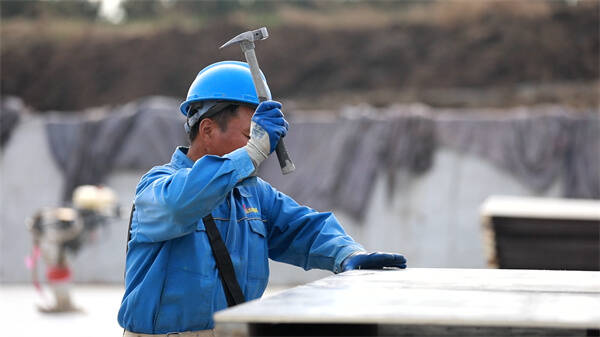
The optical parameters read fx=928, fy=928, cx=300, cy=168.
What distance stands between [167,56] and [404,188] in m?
16.9

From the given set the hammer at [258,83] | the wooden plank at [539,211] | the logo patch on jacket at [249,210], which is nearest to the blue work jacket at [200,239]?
the logo patch on jacket at [249,210]

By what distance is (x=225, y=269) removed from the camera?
129 inches

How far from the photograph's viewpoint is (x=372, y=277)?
305 centimetres

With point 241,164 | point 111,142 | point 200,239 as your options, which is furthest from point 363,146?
point 241,164

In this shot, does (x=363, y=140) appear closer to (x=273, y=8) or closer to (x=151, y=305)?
(x=151, y=305)

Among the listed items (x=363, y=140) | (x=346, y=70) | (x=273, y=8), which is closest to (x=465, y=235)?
(x=363, y=140)

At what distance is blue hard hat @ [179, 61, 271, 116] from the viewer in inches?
139

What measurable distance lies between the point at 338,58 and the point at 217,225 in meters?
26.1

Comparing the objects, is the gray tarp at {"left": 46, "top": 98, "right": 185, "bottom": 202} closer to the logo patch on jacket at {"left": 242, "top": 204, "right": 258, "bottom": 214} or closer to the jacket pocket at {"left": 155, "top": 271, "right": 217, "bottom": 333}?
the logo patch on jacket at {"left": 242, "top": 204, "right": 258, "bottom": 214}

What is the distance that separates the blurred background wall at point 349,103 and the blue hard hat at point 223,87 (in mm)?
10162

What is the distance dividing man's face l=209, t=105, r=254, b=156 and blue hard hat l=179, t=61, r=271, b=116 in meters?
0.05

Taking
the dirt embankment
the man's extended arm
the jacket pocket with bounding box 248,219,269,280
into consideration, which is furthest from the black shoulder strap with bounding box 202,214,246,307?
the dirt embankment

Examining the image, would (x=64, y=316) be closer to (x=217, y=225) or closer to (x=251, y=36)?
(x=217, y=225)

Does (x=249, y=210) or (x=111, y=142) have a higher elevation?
→ (x=111, y=142)
